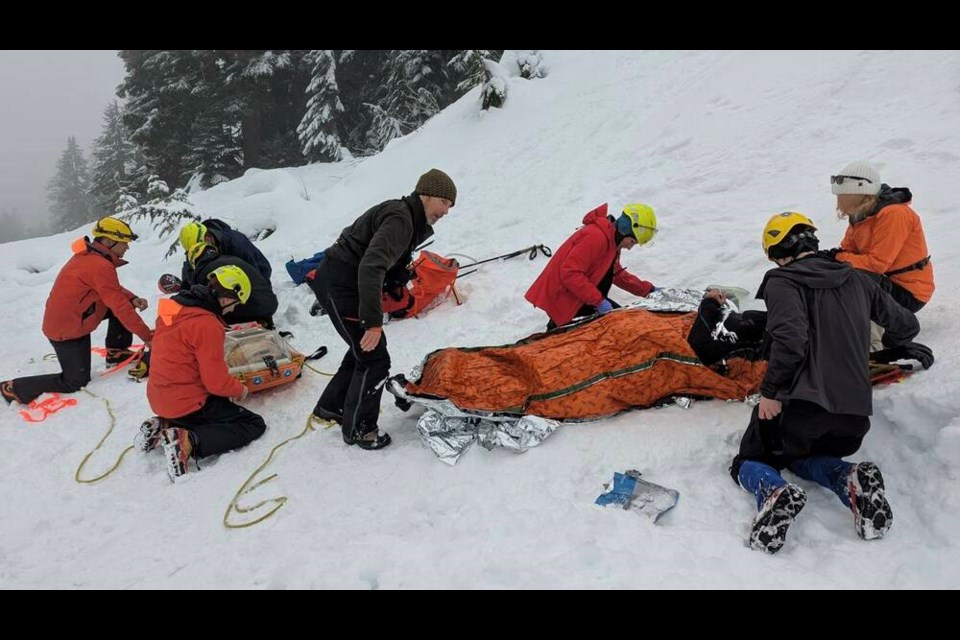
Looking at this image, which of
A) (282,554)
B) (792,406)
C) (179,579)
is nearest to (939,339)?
(792,406)

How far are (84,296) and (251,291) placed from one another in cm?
158

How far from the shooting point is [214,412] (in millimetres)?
4117

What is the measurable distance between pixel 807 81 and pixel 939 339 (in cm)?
549

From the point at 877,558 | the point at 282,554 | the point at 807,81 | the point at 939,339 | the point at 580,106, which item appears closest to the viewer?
the point at 877,558

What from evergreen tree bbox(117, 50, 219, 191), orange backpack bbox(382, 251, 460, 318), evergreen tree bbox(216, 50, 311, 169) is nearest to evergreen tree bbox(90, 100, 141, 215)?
evergreen tree bbox(117, 50, 219, 191)

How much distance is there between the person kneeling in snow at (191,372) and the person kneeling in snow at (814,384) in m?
3.57

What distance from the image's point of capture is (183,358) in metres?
3.87

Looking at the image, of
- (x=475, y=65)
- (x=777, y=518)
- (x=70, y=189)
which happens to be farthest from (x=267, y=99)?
(x=70, y=189)

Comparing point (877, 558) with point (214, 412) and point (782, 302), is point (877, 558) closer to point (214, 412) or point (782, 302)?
point (782, 302)

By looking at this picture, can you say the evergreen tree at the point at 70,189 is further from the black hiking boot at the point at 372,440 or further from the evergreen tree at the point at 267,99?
the black hiking boot at the point at 372,440

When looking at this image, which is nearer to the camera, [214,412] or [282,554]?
[282,554]

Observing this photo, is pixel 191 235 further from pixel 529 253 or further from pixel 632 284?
pixel 632 284

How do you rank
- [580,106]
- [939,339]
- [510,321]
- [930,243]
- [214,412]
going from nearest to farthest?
[939,339] → [214,412] → [930,243] → [510,321] → [580,106]

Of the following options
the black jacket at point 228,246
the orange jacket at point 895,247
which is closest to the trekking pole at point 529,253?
the black jacket at point 228,246
